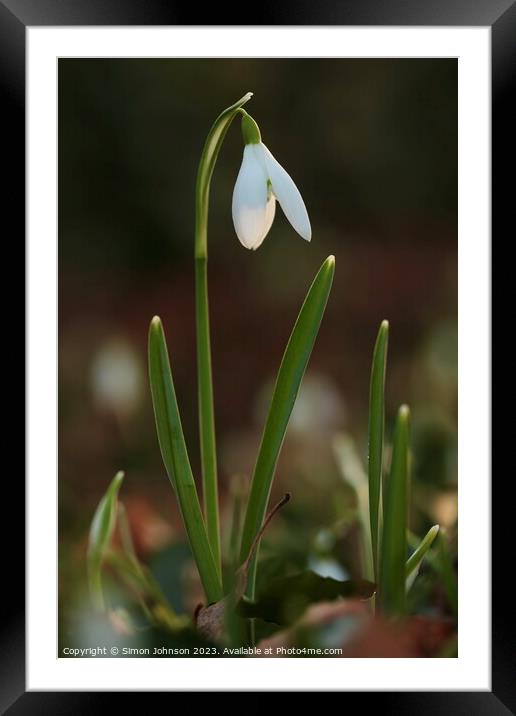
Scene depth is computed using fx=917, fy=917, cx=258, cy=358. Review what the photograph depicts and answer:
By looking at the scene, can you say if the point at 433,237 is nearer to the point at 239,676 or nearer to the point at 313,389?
the point at 313,389

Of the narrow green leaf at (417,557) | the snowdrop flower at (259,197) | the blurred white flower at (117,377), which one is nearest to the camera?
the snowdrop flower at (259,197)

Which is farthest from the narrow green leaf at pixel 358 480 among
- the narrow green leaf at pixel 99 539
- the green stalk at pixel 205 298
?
the narrow green leaf at pixel 99 539

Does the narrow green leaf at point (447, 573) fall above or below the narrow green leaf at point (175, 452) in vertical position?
below

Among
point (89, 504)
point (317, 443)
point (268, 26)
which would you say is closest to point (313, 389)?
point (317, 443)

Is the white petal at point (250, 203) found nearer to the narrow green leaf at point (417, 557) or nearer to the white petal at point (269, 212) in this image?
the white petal at point (269, 212)

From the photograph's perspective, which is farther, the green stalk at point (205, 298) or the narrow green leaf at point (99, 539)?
the narrow green leaf at point (99, 539)

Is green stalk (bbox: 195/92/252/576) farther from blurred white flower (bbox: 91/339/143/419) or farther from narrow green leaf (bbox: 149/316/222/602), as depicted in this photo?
blurred white flower (bbox: 91/339/143/419)
